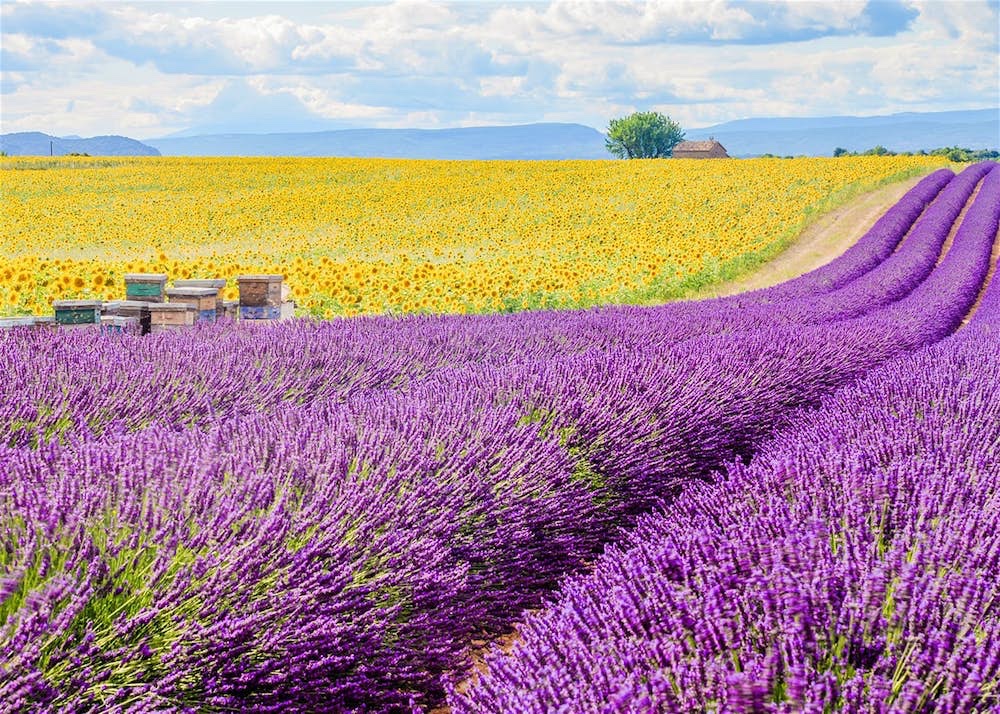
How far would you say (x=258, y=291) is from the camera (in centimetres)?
792

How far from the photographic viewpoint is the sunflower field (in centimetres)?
1060

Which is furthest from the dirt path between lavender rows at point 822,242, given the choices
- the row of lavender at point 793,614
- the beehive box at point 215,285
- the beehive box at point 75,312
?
the row of lavender at point 793,614

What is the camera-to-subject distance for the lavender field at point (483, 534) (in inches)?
72.5

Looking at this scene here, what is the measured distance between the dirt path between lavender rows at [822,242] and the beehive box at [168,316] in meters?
8.73

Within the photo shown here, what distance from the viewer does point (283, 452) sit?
299 cm

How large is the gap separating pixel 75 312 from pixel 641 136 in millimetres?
70964

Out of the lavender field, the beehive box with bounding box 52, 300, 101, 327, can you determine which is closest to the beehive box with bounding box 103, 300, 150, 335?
the beehive box with bounding box 52, 300, 101, 327

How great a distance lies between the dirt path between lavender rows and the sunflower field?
14.7 inches

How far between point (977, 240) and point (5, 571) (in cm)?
1969

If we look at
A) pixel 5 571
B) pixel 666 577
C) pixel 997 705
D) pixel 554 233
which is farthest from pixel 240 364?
pixel 554 233

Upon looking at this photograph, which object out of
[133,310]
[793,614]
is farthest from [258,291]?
[793,614]

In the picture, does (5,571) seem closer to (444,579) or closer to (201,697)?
(201,697)

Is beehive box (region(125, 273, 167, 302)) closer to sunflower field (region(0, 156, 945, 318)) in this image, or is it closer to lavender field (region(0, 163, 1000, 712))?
lavender field (region(0, 163, 1000, 712))

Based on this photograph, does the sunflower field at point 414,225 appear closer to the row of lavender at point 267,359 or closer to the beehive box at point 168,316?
the beehive box at point 168,316
